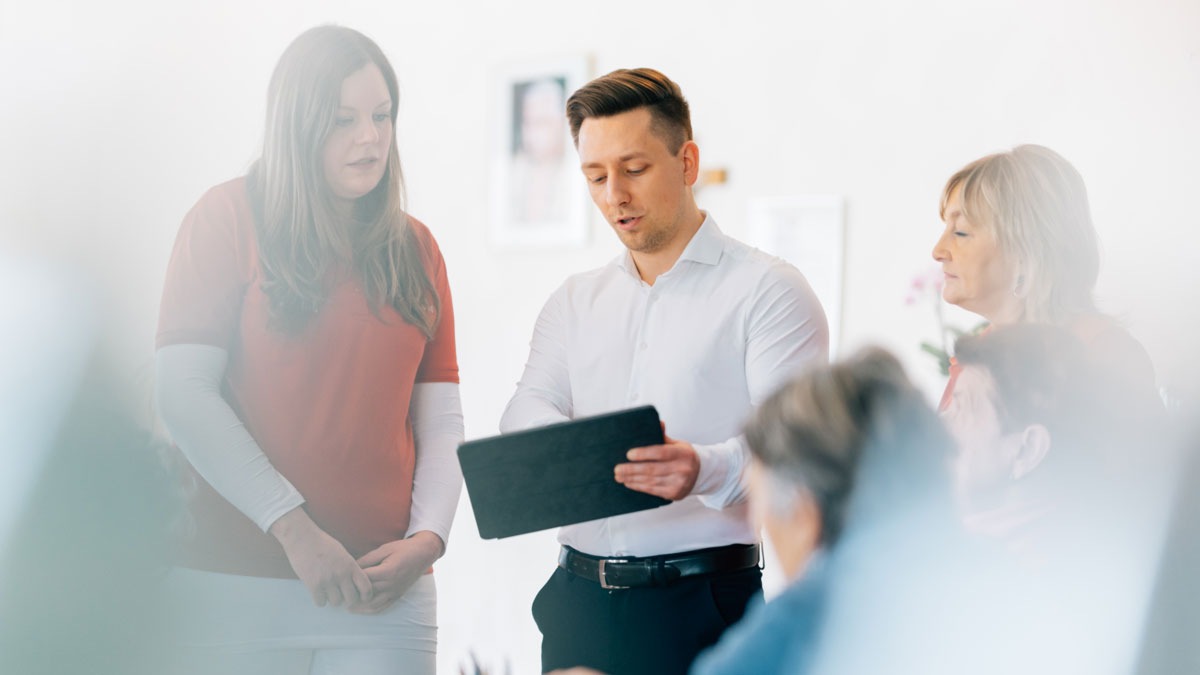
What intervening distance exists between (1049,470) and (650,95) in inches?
24.9

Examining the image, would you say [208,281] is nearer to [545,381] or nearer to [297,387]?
[297,387]

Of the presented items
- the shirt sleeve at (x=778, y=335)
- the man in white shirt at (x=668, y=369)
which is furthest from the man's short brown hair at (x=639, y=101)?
the shirt sleeve at (x=778, y=335)

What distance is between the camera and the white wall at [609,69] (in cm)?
134

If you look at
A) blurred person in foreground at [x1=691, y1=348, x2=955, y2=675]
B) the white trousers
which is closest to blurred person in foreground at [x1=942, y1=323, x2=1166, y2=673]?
blurred person in foreground at [x1=691, y1=348, x2=955, y2=675]

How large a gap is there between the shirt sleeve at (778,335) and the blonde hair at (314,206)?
45 cm

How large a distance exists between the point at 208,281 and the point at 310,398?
0.64ft

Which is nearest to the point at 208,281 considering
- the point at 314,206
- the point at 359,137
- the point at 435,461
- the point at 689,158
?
the point at 314,206

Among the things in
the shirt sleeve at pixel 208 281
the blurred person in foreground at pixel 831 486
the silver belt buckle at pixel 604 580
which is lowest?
the silver belt buckle at pixel 604 580

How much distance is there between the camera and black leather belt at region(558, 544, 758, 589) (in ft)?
4.19

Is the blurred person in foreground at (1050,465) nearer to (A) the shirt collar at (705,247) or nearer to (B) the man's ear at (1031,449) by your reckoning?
(B) the man's ear at (1031,449)

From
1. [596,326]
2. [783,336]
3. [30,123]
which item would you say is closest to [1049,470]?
[783,336]

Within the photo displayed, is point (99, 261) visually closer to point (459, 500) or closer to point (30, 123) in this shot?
point (30, 123)

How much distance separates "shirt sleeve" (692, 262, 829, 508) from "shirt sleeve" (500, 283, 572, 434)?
23cm

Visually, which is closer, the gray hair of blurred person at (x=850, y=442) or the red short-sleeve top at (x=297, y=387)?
the gray hair of blurred person at (x=850, y=442)
